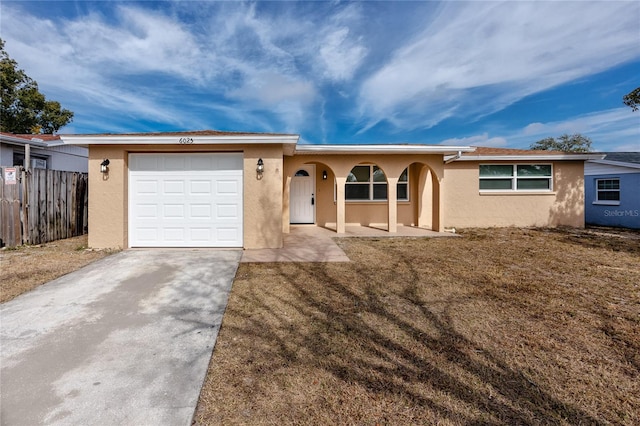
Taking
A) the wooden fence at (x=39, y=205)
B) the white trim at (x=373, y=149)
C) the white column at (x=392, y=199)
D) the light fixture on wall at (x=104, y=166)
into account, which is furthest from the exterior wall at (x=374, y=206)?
the wooden fence at (x=39, y=205)

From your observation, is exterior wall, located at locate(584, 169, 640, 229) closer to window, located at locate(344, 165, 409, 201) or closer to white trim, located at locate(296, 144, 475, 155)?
white trim, located at locate(296, 144, 475, 155)

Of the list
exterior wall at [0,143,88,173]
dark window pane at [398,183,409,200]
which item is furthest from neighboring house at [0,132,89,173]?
dark window pane at [398,183,409,200]

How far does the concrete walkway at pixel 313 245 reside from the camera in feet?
20.8

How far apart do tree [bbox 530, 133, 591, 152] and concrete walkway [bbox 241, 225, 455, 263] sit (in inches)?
1409

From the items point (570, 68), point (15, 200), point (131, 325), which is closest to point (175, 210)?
point (15, 200)

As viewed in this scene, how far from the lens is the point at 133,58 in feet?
44.1

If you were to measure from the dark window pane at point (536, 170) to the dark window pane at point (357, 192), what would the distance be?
6.32 meters

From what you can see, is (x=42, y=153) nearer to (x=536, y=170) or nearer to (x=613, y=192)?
(x=536, y=170)

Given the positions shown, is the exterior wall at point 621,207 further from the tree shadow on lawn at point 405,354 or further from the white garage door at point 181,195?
the white garage door at point 181,195

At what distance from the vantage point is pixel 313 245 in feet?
25.8

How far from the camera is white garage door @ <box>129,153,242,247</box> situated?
7.34 m

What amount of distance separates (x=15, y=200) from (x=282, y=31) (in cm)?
1079

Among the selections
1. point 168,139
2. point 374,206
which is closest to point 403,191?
point 374,206

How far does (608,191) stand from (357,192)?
36.9 feet
